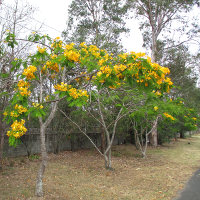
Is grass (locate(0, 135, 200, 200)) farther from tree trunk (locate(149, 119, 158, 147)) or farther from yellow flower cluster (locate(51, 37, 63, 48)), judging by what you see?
tree trunk (locate(149, 119, 158, 147))

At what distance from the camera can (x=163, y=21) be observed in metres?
17.6

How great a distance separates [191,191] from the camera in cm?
565

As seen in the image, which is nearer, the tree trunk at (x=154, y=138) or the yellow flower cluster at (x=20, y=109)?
the yellow flower cluster at (x=20, y=109)

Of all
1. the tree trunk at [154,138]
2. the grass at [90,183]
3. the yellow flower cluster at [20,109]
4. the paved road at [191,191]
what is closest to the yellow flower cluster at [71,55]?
the yellow flower cluster at [20,109]

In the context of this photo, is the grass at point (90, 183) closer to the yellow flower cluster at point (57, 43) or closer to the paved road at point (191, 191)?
the paved road at point (191, 191)

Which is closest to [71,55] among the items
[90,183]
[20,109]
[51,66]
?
[51,66]

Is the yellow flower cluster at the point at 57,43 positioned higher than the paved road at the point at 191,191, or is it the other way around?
the yellow flower cluster at the point at 57,43

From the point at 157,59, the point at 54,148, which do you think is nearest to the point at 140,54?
the point at 54,148

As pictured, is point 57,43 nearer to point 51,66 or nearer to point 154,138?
point 51,66

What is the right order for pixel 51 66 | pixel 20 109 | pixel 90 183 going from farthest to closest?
pixel 90 183, pixel 51 66, pixel 20 109

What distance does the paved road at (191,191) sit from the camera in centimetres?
511

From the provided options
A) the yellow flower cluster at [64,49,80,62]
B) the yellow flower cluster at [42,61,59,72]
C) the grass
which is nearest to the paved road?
the grass

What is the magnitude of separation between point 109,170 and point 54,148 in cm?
462

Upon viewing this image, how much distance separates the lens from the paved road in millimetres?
5114
